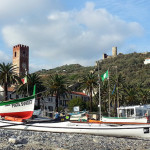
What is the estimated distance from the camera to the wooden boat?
2342cm

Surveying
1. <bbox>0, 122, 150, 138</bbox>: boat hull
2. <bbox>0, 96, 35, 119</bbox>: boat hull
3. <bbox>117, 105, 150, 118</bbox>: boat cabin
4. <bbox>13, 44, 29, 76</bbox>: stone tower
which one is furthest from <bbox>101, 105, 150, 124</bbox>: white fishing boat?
<bbox>13, 44, 29, 76</bbox>: stone tower

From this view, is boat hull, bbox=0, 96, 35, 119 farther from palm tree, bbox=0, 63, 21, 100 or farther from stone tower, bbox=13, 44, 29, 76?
stone tower, bbox=13, 44, 29, 76

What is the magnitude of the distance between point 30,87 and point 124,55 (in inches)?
5133

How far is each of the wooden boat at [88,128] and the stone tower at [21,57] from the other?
3273 inches

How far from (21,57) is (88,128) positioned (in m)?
88.0

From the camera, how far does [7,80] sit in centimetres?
4409

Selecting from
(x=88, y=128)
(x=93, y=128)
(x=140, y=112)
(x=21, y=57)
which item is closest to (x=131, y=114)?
(x=140, y=112)

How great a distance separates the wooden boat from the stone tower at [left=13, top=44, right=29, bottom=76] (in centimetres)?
8313

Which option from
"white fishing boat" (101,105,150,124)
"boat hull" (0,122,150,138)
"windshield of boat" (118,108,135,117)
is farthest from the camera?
"windshield of boat" (118,108,135,117)

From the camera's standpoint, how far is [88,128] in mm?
23922

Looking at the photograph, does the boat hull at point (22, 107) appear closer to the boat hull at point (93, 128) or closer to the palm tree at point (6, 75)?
the boat hull at point (93, 128)

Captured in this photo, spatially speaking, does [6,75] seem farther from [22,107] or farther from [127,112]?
[127,112]

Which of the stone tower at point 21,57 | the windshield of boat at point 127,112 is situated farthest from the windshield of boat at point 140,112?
the stone tower at point 21,57

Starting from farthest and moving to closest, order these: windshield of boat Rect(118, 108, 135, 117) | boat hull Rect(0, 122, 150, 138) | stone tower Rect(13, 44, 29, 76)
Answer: stone tower Rect(13, 44, 29, 76)
windshield of boat Rect(118, 108, 135, 117)
boat hull Rect(0, 122, 150, 138)
